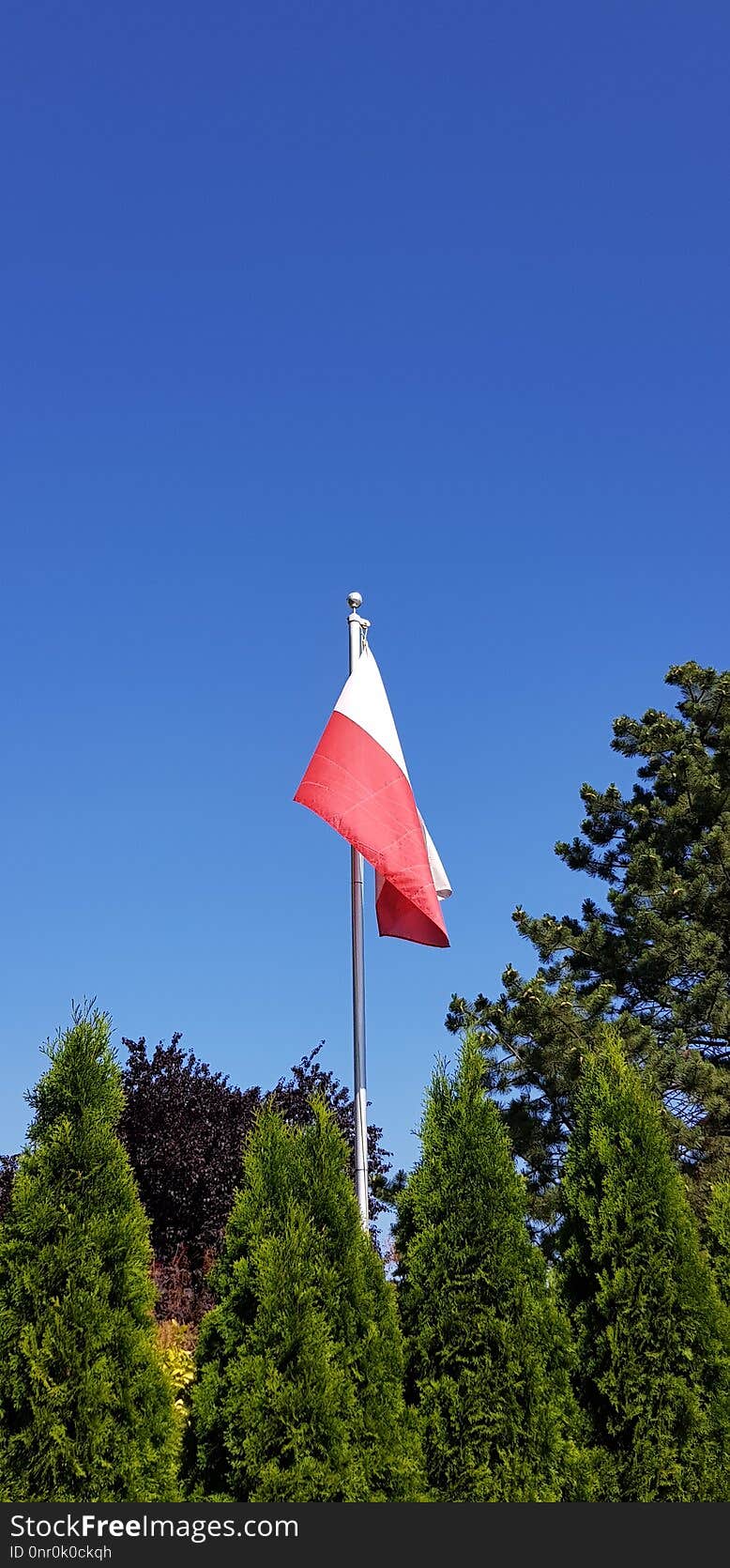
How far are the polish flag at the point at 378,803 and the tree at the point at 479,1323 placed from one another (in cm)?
159

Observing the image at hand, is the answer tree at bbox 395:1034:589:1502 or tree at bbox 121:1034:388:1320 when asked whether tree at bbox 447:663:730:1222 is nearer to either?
tree at bbox 121:1034:388:1320

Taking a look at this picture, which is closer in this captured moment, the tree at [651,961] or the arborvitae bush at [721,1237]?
the arborvitae bush at [721,1237]

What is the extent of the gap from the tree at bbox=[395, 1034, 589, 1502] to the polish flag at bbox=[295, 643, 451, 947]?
1.59 m

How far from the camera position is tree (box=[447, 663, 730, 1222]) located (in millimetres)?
14352

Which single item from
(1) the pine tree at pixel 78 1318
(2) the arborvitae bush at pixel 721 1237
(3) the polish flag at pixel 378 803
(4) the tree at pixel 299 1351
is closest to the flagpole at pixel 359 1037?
(3) the polish flag at pixel 378 803

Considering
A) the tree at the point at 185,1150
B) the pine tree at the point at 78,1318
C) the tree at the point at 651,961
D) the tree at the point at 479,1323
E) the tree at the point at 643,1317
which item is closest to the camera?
the pine tree at the point at 78,1318

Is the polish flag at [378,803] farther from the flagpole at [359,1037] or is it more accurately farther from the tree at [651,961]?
the tree at [651,961]

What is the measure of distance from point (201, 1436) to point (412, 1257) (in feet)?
4.70

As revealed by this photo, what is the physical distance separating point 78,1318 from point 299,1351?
3.61 ft

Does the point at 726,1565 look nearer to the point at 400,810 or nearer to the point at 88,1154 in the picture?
the point at 88,1154

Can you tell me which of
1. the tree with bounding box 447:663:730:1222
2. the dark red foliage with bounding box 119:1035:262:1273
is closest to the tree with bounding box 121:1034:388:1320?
the dark red foliage with bounding box 119:1035:262:1273

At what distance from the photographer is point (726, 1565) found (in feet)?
17.9

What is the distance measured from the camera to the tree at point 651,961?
47.1ft

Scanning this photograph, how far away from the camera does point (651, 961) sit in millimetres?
15680
